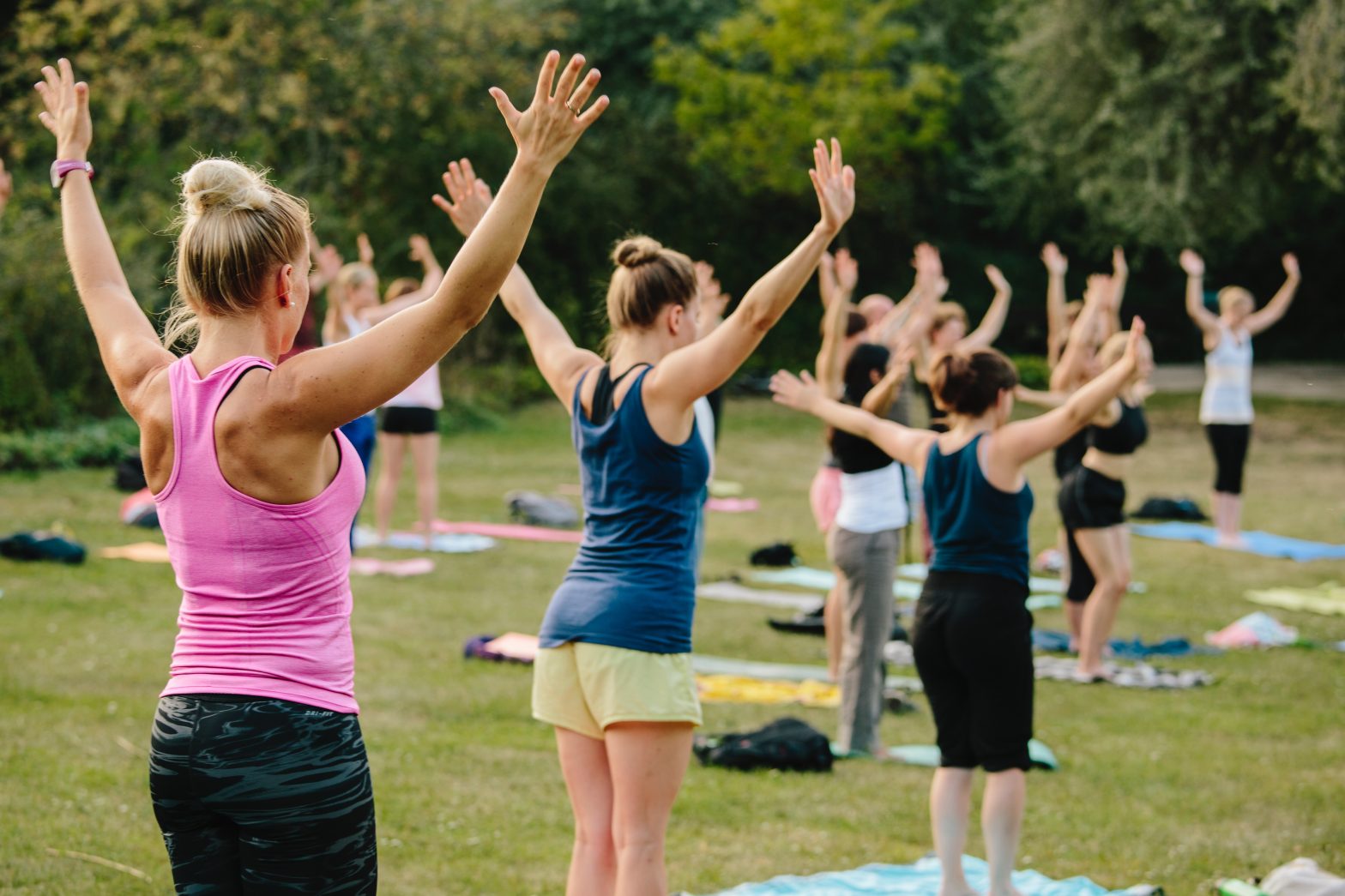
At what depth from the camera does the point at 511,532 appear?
41.1 feet

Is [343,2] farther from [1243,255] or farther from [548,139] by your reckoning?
[548,139]

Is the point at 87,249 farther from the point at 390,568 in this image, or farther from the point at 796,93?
the point at 796,93

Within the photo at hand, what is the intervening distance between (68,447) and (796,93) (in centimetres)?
1517

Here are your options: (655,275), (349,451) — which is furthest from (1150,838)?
(349,451)

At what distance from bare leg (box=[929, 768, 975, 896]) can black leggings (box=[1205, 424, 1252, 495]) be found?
898cm

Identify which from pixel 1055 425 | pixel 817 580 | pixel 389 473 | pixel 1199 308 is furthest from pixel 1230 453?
pixel 1055 425

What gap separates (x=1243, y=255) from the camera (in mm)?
29734

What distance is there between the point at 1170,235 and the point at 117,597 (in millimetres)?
18865

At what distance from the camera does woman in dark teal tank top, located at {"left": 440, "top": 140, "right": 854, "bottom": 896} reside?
355cm

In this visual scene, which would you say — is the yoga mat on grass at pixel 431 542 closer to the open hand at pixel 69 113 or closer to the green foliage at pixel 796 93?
the open hand at pixel 69 113

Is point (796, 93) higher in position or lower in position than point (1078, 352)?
higher

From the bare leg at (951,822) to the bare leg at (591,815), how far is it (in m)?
1.43

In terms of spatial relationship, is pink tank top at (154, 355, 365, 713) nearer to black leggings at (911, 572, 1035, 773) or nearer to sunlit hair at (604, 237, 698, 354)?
sunlit hair at (604, 237, 698, 354)

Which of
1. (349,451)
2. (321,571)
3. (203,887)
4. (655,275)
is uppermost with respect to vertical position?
(655,275)
